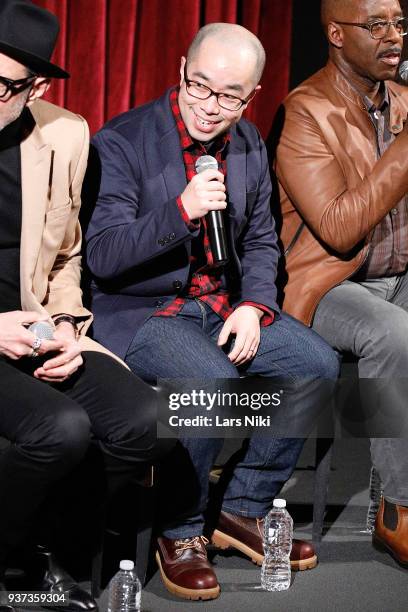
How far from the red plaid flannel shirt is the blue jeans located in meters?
0.02

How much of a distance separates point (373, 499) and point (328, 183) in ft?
3.15

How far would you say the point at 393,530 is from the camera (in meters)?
2.79

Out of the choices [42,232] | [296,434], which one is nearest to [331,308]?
[296,434]

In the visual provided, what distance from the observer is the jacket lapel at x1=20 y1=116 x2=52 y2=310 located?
2.43 m

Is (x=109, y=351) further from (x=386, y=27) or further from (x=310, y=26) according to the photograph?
(x=310, y=26)

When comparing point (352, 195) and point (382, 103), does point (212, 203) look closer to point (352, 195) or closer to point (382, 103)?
point (352, 195)

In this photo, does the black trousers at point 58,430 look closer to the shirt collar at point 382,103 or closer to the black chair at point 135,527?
the black chair at point 135,527

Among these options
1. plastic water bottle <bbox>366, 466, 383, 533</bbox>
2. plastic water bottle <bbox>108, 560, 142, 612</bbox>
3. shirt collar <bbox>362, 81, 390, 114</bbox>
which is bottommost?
plastic water bottle <bbox>366, 466, 383, 533</bbox>

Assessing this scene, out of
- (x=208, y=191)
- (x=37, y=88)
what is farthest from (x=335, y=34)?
(x=37, y=88)

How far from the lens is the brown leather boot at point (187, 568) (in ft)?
8.25

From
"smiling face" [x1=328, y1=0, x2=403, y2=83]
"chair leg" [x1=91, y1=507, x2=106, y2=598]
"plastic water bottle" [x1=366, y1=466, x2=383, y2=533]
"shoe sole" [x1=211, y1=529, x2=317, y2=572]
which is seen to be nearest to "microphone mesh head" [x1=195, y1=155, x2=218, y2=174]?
"smiling face" [x1=328, y1=0, x2=403, y2=83]

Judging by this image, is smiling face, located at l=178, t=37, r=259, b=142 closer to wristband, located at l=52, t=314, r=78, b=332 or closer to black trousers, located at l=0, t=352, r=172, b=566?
wristband, located at l=52, t=314, r=78, b=332

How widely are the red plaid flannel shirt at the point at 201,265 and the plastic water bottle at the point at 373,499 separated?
642 mm

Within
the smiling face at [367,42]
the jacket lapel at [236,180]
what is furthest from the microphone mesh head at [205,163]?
the smiling face at [367,42]
